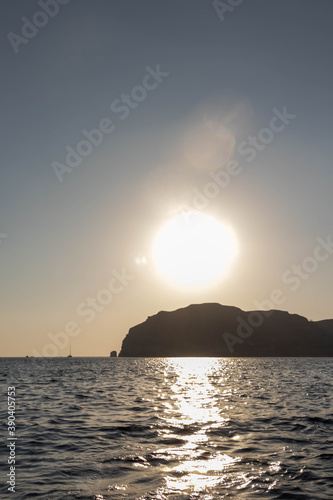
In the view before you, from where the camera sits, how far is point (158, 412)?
2659cm

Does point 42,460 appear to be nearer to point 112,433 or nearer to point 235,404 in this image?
point 112,433

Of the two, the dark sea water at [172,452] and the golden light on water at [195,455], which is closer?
the dark sea water at [172,452]

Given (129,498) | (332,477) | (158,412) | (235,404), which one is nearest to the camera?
(129,498)

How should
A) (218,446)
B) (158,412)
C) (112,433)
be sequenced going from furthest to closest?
1. (158,412)
2. (112,433)
3. (218,446)

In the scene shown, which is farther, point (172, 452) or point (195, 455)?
point (172, 452)

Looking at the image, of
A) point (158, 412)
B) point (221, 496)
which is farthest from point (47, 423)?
point (221, 496)

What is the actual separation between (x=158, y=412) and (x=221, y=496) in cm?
1616

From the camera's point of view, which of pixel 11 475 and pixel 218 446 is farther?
pixel 218 446

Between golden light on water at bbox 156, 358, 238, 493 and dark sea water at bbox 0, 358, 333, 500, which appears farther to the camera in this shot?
golden light on water at bbox 156, 358, 238, 493

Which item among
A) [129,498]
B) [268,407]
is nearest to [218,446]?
[129,498]

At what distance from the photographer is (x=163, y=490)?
452 inches

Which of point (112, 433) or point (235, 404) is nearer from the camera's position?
point (112, 433)

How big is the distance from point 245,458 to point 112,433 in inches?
296

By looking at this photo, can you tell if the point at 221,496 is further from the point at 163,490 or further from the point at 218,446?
the point at 218,446
